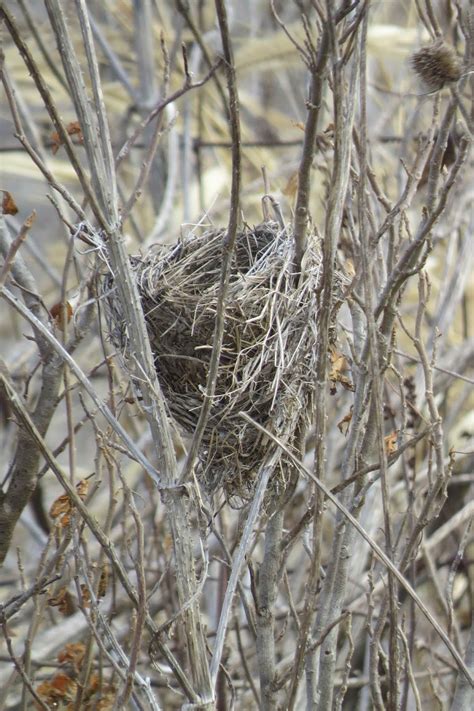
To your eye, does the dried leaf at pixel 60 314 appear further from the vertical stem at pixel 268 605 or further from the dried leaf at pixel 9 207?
the vertical stem at pixel 268 605

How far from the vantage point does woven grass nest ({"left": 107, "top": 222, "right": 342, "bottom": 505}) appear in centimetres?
203

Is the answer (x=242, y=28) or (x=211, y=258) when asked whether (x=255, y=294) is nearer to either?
(x=211, y=258)

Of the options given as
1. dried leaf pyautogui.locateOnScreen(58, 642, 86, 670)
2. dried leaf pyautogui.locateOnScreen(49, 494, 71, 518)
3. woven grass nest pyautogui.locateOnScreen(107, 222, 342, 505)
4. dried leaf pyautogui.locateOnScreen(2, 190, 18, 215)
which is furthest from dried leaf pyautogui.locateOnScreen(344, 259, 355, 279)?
dried leaf pyautogui.locateOnScreen(58, 642, 86, 670)

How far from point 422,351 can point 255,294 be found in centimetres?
43

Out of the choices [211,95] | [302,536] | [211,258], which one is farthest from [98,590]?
[211,95]

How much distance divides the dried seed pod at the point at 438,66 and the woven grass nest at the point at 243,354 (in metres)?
0.51

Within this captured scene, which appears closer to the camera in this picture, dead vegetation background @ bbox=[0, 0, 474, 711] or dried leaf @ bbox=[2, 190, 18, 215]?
dead vegetation background @ bbox=[0, 0, 474, 711]

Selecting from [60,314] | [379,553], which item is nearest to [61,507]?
[60,314]

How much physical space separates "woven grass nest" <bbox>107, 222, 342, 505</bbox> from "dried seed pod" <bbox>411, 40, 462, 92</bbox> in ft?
1.68

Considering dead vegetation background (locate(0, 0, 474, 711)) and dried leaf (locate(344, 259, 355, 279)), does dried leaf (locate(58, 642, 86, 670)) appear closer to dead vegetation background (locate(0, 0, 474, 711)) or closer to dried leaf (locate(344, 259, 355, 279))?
dead vegetation background (locate(0, 0, 474, 711))

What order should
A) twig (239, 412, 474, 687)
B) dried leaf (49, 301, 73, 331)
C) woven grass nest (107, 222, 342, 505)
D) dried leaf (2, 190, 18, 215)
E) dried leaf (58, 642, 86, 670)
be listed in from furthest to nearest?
dried leaf (58, 642, 86, 670) < dried leaf (49, 301, 73, 331) < dried leaf (2, 190, 18, 215) < woven grass nest (107, 222, 342, 505) < twig (239, 412, 474, 687)

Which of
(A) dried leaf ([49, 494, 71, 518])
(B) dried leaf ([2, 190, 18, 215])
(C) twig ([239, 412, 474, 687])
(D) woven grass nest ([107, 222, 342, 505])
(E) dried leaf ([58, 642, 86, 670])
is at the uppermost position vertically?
(B) dried leaf ([2, 190, 18, 215])

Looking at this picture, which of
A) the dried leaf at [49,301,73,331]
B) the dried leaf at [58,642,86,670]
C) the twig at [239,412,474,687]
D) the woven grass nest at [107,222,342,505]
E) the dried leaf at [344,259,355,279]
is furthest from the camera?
the dried leaf at [58,642,86,670]

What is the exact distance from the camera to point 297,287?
2115 millimetres
